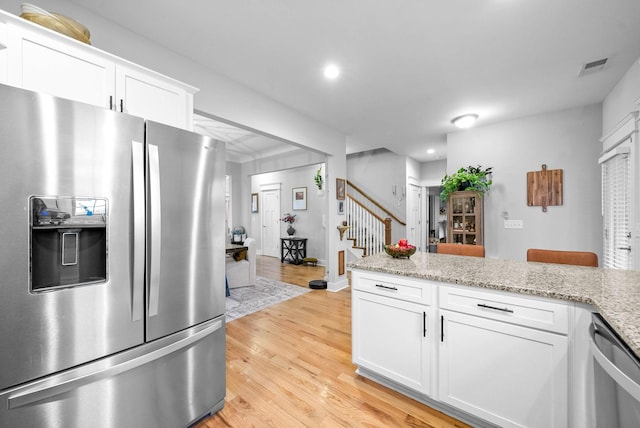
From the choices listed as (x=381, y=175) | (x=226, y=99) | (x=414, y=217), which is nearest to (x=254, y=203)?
(x=381, y=175)

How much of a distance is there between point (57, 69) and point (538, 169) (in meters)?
5.15

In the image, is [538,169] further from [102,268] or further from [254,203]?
[254,203]

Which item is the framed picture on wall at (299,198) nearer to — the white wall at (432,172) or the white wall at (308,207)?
the white wall at (308,207)

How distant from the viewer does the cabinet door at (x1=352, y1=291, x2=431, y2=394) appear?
66.1 inches

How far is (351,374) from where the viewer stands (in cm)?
208

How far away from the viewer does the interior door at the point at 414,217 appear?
642 centimetres

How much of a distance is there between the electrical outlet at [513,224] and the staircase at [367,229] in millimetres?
2018

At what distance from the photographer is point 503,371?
1.41 meters

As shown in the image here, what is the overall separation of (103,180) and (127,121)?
1.01 feet

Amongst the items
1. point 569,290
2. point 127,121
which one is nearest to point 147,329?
point 127,121

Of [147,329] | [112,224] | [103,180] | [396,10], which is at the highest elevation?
[396,10]

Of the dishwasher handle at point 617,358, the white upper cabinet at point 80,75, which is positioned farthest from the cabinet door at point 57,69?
the dishwasher handle at point 617,358

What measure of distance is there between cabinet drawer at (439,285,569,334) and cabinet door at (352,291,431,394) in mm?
192

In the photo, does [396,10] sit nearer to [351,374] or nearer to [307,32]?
[307,32]
